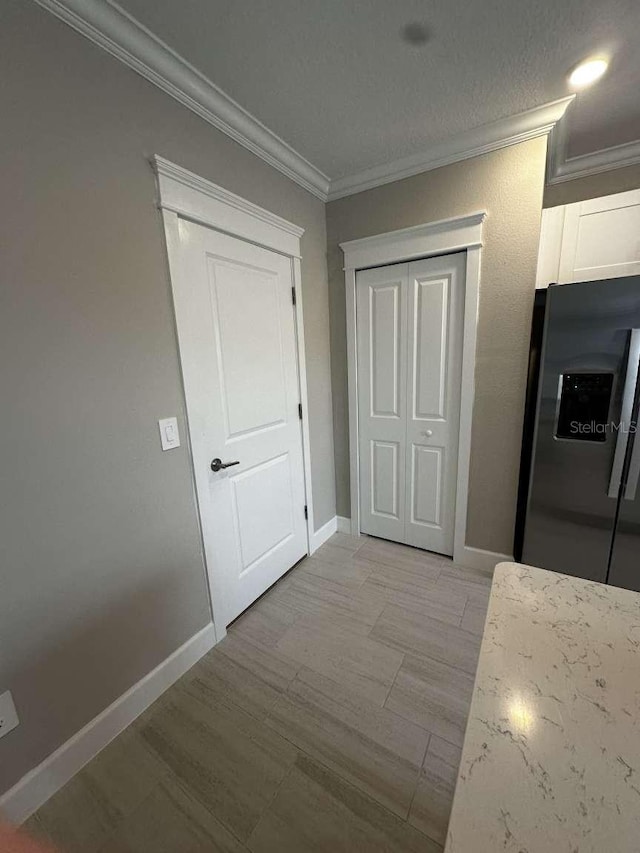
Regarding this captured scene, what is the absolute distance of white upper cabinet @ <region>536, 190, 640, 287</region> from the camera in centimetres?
174

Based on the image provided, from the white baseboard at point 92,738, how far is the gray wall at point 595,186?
11.3 ft

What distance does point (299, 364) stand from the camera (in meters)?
2.17

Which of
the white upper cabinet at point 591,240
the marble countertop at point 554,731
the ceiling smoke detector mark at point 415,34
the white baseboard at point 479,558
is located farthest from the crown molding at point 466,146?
the white baseboard at point 479,558

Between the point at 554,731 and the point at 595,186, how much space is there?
2.91 meters

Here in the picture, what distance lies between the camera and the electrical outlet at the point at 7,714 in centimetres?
103

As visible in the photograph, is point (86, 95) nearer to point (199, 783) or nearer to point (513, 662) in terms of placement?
point (513, 662)

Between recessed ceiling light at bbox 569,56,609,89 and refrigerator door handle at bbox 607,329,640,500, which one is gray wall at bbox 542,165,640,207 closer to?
recessed ceiling light at bbox 569,56,609,89

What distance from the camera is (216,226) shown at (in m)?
1.54

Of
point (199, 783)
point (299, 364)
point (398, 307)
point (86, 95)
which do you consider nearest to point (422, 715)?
point (199, 783)

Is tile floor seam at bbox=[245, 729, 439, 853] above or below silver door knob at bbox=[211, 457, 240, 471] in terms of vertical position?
below

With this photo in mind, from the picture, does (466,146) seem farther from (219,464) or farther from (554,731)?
(554,731)

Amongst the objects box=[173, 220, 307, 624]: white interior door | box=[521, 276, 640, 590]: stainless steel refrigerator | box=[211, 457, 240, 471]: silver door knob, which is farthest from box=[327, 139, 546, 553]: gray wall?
box=[211, 457, 240, 471]: silver door knob

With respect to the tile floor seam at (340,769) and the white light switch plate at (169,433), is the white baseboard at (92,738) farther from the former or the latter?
the white light switch plate at (169,433)

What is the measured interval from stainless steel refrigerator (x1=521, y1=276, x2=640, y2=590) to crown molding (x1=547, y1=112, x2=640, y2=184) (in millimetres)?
929
